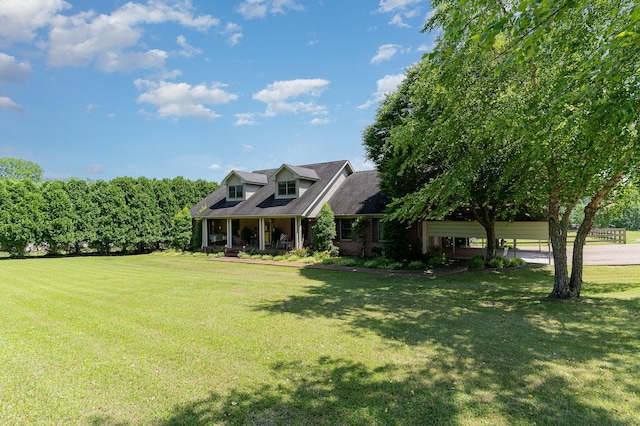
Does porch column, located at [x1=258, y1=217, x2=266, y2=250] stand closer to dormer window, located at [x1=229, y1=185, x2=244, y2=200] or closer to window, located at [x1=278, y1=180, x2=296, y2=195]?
window, located at [x1=278, y1=180, x2=296, y2=195]

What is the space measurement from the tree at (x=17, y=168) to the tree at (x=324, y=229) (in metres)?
62.6

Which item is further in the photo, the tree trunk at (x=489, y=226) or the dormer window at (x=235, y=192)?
the dormer window at (x=235, y=192)

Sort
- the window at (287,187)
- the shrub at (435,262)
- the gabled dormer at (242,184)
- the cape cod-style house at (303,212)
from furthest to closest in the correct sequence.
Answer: the gabled dormer at (242,184)
the window at (287,187)
the cape cod-style house at (303,212)
the shrub at (435,262)

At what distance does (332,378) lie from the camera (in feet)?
15.6

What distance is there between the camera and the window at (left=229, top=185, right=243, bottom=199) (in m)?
27.3

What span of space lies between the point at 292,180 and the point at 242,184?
198 inches

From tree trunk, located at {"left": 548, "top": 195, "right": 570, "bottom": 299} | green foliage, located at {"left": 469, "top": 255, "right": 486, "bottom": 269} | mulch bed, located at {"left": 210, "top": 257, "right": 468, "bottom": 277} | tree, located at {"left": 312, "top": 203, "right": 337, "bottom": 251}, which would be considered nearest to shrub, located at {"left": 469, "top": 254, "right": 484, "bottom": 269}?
green foliage, located at {"left": 469, "top": 255, "right": 486, "bottom": 269}

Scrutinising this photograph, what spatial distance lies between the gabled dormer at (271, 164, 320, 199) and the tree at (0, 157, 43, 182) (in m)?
58.0

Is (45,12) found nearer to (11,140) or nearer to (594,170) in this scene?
(594,170)

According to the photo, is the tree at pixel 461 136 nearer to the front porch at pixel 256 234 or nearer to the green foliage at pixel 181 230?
the front porch at pixel 256 234

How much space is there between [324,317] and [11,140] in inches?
2319

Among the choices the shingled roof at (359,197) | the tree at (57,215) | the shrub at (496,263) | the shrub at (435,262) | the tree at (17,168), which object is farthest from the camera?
the tree at (17,168)

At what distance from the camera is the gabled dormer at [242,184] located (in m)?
26.6

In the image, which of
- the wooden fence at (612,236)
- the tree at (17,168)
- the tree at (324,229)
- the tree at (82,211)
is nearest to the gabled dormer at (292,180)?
the tree at (324,229)
